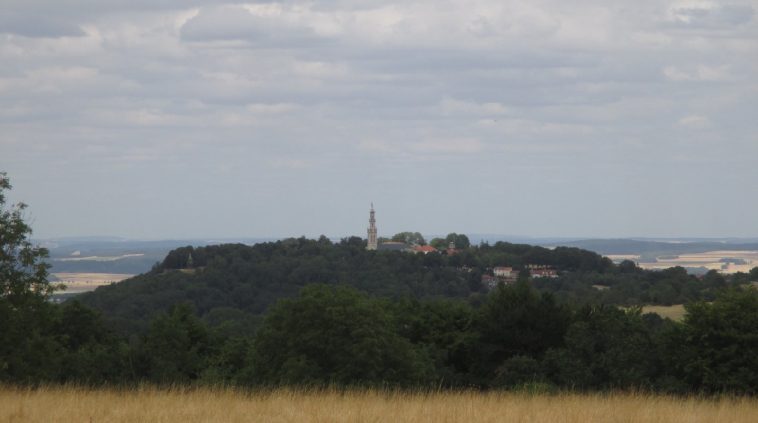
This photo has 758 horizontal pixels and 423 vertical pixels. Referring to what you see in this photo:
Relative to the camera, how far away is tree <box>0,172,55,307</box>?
22.5 meters

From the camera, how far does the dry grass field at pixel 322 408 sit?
1304 centimetres

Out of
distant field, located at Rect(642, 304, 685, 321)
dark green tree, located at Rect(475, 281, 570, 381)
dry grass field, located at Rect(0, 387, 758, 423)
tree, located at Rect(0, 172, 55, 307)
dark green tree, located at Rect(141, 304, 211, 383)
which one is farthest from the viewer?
distant field, located at Rect(642, 304, 685, 321)

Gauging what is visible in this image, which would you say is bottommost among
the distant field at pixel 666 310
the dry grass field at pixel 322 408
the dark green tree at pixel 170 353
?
the distant field at pixel 666 310

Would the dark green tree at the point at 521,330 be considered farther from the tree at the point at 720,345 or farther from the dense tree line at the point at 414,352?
the tree at the point at 720,345

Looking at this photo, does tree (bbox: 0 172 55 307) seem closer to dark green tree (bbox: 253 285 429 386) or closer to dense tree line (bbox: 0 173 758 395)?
dense tree line (bbox: 0 173 758 395)

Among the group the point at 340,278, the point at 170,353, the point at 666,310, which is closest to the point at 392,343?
the point at 170,353

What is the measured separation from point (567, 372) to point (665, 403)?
43.7ft

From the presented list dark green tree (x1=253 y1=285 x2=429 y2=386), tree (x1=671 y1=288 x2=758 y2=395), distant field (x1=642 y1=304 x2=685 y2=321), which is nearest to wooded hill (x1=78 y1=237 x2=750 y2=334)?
distant field (x1=642 y1=304 x2=685 y2=321)

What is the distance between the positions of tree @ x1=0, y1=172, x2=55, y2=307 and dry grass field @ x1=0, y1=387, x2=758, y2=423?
599 centimetres

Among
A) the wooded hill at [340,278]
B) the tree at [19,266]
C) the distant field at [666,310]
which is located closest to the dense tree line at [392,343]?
the tree at [19,266]

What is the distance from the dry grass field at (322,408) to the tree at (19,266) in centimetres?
599

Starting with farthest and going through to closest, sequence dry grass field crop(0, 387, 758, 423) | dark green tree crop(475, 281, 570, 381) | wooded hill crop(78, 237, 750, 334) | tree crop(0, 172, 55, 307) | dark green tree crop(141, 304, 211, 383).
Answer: wooded hill crop(78, 237, 750, 334) → dark green tree crop(475, 281, 570, 381) → dark green tree crop(141, 304, 211, 383) → tree crop(0, 172, 55, 307) → dry grass field crop(0, 387, 758, 423)

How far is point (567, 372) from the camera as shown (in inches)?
1161

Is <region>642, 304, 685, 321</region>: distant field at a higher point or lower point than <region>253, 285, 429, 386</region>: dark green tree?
lower
